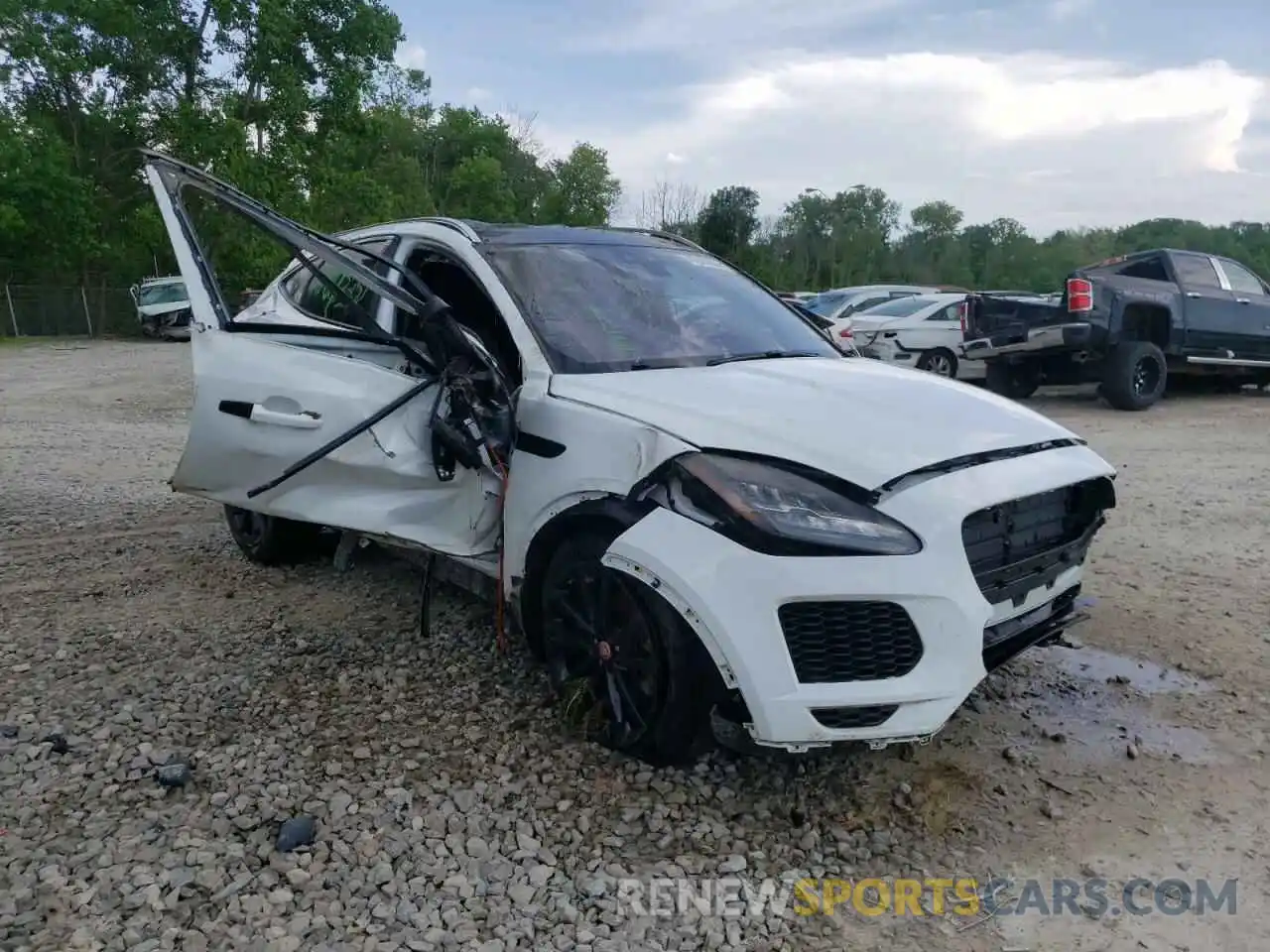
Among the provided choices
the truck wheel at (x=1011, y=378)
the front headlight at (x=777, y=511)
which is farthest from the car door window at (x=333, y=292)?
the truck wheel at (x=1011, y=378)

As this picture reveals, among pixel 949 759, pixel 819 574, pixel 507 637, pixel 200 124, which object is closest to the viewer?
pixel 819 574

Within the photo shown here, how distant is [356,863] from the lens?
2.75m

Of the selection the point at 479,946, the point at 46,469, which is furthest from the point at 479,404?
the point at 46,469

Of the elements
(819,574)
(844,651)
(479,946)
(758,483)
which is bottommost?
(479,946)

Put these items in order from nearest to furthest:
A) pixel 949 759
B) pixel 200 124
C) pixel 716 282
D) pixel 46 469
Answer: pixel 949 759 → pixel 716 282 → pixel 46 469 → pixel 200 124

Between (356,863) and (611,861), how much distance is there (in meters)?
0.70

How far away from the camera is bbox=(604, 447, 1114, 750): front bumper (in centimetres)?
271

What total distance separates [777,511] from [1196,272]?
11.5 m

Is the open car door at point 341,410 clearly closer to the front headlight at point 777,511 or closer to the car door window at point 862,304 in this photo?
the front headlight at point 777,511

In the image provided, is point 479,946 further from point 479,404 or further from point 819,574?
point 479,404

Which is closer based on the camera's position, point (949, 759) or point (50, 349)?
point (949, 759)

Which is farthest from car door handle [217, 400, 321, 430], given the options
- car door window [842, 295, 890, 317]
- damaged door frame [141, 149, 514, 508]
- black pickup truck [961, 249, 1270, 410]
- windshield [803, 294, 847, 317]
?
windshield [803, 294, 847, 317]

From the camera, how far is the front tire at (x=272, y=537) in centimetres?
512

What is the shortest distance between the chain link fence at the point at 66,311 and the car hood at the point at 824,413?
31.8 meters
